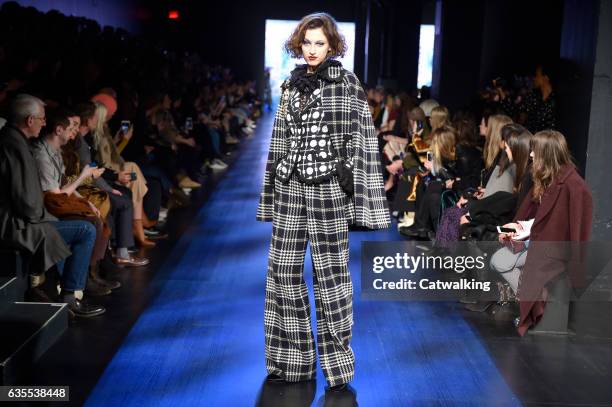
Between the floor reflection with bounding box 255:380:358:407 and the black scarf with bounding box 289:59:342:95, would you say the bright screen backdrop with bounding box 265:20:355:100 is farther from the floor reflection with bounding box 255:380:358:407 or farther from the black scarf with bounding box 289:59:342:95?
the floor reflection with bounding box 255:380:358:407

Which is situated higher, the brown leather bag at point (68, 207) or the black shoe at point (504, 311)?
the brown leather bag at point (68, 207)

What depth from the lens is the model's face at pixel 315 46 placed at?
3.26m

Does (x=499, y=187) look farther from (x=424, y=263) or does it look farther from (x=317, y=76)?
(x=317, y=76)

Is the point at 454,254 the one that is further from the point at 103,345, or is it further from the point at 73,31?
the point at 73,31

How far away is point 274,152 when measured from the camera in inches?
136

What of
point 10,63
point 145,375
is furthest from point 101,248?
point 10,63

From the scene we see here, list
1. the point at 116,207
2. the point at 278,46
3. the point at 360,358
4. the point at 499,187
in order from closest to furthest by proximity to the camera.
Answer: the point at 360,358 → the point at 499,187 → the point at 116,207 → the point at 278,46

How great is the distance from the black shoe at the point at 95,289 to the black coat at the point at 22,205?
0.73 meters

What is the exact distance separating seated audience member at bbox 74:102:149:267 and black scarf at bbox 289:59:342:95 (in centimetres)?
239

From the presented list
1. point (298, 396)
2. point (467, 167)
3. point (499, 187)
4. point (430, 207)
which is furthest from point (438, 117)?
point (298, 396)

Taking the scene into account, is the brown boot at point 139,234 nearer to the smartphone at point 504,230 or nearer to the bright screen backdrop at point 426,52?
the smartphone at point 504,230

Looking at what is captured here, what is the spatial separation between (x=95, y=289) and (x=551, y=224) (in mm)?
2526

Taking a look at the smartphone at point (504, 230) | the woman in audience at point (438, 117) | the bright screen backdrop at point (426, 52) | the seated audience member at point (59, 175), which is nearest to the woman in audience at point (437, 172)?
the woman in audience at point (438, 117)

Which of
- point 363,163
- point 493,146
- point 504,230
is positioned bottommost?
point 504,230
